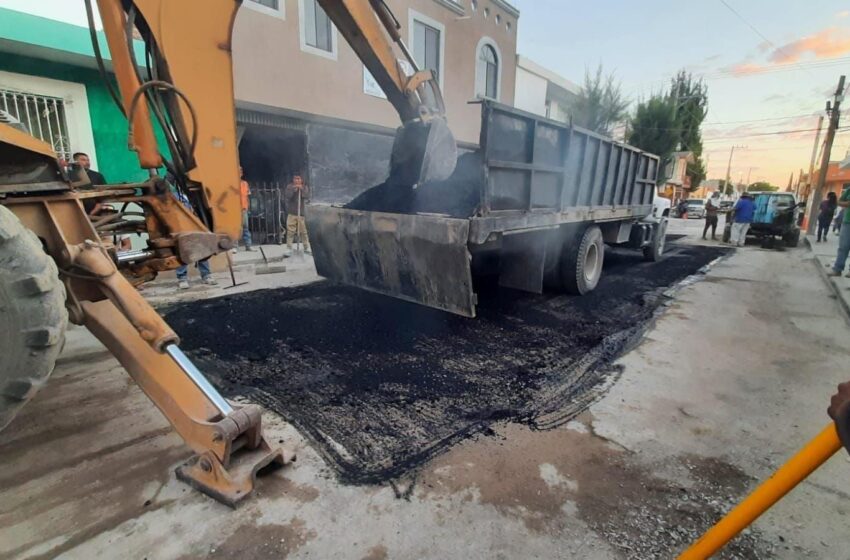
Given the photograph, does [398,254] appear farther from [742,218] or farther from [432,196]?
[742,218]

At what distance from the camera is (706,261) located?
9859mm

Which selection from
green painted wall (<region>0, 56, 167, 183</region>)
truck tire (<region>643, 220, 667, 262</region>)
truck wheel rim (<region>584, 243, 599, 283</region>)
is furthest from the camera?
truck tire (<region>643, 220, 667, 262</region>)

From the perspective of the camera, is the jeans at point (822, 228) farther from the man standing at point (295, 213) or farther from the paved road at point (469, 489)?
the man standing at point (295, 213)

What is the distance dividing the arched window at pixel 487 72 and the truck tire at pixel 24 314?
15572 mm

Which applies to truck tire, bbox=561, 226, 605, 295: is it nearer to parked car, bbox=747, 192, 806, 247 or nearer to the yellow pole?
the yellow pole

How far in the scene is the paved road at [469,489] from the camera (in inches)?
79.0

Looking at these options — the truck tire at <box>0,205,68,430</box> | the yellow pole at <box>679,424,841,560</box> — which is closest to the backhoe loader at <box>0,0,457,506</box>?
the truck tire at <box>0,205,68,430</box>

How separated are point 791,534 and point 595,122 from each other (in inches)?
1048

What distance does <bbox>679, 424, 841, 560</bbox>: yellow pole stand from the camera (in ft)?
3.81

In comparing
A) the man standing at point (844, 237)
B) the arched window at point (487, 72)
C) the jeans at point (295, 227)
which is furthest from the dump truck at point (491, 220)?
the arched window at point (487, 72)

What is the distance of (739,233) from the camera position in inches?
509

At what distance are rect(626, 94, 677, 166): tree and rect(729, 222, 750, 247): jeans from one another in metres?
17.1

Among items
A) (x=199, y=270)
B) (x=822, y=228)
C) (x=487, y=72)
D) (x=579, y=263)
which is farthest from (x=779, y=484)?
(x=822, y=228)

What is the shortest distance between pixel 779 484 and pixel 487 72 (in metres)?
17.1
